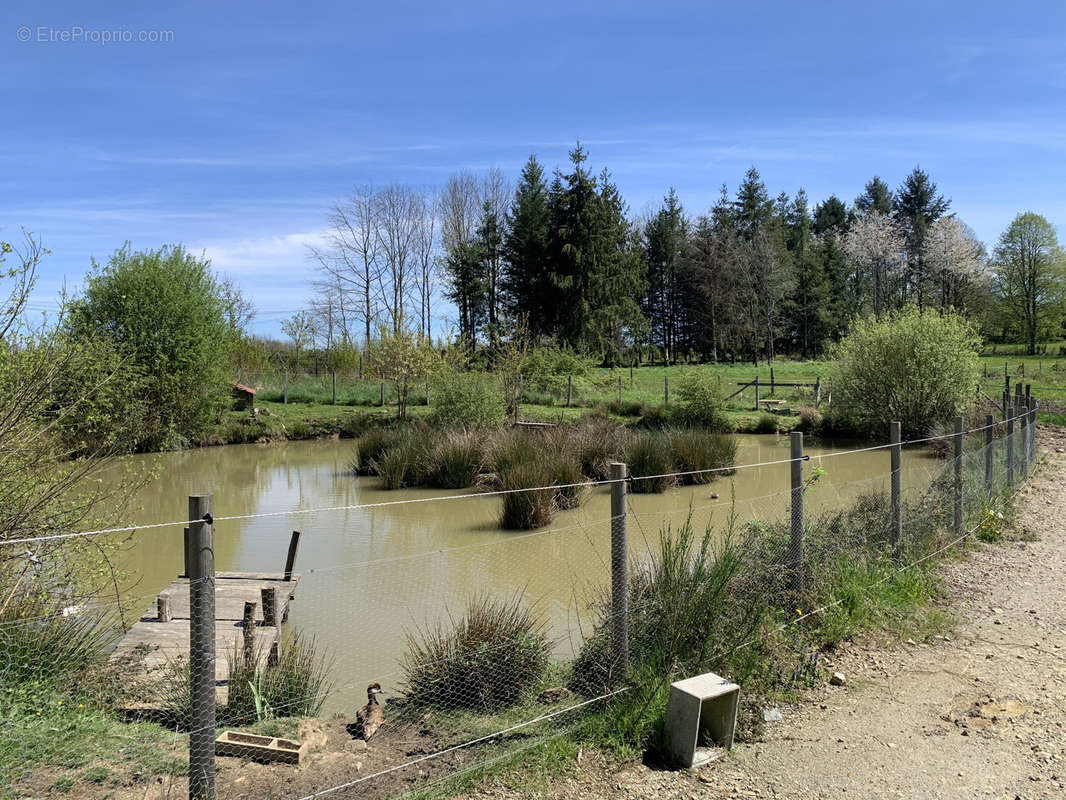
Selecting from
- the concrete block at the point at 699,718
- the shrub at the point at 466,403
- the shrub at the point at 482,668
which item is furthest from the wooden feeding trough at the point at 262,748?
the shrub at the point at 466,403

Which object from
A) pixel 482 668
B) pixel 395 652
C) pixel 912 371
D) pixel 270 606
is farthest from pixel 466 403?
pixel 482 668

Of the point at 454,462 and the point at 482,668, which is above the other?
the point at 482,668

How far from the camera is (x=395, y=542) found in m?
12.7

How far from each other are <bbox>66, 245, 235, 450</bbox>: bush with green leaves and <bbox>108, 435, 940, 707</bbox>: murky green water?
208 centimetres

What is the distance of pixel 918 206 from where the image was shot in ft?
204

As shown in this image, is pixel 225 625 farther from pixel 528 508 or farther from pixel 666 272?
pixel 666 272

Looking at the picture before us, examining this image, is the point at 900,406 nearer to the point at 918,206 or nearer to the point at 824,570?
the point at 824,570

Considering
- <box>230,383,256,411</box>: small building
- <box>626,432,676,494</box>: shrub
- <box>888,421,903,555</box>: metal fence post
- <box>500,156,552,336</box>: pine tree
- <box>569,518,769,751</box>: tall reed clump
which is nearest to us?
<box>569,518,769,751</box>: tall reed clump

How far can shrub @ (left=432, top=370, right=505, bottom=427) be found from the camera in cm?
2083

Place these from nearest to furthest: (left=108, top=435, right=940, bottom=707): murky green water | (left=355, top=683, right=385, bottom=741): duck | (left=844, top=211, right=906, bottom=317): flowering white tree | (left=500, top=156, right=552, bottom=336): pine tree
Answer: (left=355, top=683, right=385, bottom=741): duck < (left=108, top=435, right=940, bottom=707): murky green water < (left=500, top=156, right=552, bottom=336): pine tree < (left=844, top=211, right=906, bottom=317): flowering white tree

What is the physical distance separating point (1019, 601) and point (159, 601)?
755cm

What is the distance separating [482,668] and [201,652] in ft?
7.32

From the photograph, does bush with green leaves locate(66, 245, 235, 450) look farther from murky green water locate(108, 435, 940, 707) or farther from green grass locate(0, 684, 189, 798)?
green grass locate(0, 684, 189, 798)

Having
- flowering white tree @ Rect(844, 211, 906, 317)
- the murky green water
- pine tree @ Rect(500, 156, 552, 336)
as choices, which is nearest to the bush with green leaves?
the murky green water
